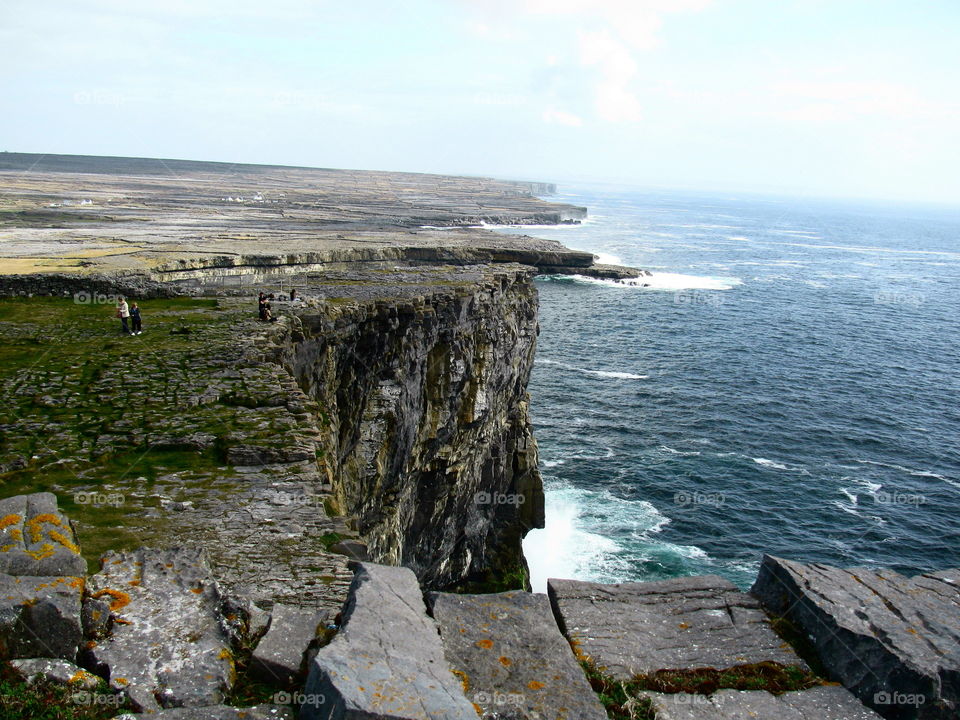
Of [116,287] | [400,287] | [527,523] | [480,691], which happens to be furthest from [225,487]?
[527,523]

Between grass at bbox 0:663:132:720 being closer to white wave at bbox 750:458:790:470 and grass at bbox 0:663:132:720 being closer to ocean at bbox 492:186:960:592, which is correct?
ocean at bbox 492:186:960:592

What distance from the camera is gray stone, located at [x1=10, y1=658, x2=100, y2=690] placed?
6.16 meters

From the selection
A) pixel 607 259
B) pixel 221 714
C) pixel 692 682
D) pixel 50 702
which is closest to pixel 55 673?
pixel 50 702

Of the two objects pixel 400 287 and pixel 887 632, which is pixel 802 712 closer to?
pixel 887 632

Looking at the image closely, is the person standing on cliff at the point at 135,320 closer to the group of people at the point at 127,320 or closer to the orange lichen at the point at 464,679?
the group of people at the point at 127,320

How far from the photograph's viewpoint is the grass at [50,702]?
584 cm

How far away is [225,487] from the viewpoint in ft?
36.7

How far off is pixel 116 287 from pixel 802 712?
24699 mm

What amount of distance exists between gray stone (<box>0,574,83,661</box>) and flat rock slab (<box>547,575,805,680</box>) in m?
5.68

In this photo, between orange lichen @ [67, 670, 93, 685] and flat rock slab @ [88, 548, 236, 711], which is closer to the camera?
orange lichen @ [67, 670, 93, 685]

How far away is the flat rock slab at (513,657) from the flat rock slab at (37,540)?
431 centimetres

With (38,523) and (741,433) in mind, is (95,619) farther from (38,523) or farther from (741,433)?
(741,433)

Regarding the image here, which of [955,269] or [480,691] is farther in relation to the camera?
[955,269]

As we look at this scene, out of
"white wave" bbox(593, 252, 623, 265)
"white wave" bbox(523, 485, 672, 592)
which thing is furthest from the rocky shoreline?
"white wave" bbox(593, 252, 623, 265)
